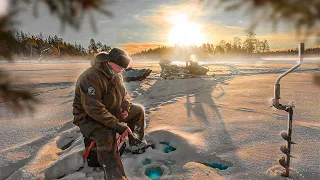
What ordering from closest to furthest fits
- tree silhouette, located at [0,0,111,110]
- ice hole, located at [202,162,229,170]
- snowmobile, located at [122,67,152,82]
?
1. tree silhouette, located at [0,0,111,110]
2. ice hole, located at [202,162,229,170]
3. snowmobile, located at [122,67,152,82]

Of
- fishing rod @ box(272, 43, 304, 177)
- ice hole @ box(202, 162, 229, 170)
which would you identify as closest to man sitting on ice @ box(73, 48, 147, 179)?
ice hole @ box(202, 162, 229, 170)

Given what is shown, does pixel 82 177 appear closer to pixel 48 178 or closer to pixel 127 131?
A: pixel 48 178

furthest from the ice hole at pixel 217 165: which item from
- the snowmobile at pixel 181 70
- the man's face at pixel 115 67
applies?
the snowmobile at pixel 181 70

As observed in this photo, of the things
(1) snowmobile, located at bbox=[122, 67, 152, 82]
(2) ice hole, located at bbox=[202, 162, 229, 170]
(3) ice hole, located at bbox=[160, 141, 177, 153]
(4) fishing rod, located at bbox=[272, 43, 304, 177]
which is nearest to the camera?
(4) fishing rod, located at bbox=[272, 43, 304, 177]

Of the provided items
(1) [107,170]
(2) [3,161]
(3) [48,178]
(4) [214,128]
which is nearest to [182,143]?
(4) [214,128]

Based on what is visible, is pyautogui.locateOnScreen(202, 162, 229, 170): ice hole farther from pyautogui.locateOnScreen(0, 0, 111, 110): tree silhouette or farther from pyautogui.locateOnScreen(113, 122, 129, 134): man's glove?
pyautogui.locateOnScreen(0, 0, 111, 110): tree silhouette

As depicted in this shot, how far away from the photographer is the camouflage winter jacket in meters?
2.47

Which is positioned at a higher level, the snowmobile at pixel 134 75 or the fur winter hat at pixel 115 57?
the fur winter hat at pixel 115 57

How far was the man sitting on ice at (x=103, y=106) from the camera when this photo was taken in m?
2.46

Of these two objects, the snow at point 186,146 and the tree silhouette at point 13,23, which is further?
the snow at point 186,146

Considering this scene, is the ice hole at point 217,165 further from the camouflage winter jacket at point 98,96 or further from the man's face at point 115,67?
the man's face at point 115,67

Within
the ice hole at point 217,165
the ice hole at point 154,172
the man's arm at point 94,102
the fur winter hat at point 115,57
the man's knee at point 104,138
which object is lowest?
the ice hole at point 154,172

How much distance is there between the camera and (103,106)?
2521 mm

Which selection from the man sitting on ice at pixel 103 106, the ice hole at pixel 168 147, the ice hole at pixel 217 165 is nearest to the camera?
the man sitting on ice at pixel 103 106
